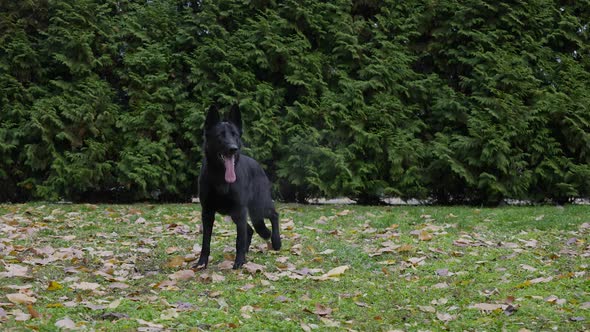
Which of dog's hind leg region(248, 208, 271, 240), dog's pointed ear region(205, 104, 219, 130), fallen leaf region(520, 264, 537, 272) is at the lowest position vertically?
fallen leaf region(520, 264, 537, 272)

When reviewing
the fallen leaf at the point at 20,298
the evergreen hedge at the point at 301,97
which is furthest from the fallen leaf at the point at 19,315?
the evergreen hedge at the point at 301,97

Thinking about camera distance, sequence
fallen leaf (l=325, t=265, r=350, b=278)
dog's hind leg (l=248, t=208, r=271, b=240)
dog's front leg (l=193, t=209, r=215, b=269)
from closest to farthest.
A: fallen leaf (l=325, t=265, r=350, b=278)
dog's front leg (l=193, t=209, r=215, b=269)
dog's hind leg (l=248, t=208, r=271, b=240)

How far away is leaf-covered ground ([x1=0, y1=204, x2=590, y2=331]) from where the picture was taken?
399 centimetres

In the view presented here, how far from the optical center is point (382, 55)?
10.6 meters

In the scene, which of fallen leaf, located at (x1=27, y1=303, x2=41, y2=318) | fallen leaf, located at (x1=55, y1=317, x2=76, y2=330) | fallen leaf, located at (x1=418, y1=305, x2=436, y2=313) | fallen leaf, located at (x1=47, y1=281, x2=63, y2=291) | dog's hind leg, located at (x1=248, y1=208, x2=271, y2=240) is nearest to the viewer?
fallen leaf, located at (x1=55, y1=317, x2=76, y2=330)

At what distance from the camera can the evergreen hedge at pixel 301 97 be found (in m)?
10.1

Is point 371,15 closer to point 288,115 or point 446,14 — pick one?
point 446,14

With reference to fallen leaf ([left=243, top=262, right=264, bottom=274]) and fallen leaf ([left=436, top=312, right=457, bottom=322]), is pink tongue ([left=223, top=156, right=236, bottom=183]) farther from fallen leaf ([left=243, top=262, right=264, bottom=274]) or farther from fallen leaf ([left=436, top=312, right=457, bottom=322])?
fallen leaf ([left=436, top=312, right=457, bottom=322])

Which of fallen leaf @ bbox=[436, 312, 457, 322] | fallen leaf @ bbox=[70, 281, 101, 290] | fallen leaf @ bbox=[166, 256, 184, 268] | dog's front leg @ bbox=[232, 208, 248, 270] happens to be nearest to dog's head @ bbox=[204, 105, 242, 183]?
dog's front leg @ bbox=[232, 208, 248, 270]

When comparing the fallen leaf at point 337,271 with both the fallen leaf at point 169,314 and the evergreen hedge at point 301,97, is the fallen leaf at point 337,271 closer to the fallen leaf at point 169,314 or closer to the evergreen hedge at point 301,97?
the fallen leaf at point 169,314

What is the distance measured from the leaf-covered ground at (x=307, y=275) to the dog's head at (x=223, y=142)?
3.06 ft

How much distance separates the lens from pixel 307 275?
5.29 metres

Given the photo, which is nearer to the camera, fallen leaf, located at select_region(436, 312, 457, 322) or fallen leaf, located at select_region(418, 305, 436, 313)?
fallen leaf, located at select_region(436, 312, 457, 322)

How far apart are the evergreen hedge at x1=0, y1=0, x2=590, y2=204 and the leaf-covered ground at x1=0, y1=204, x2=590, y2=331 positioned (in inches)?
72.6
